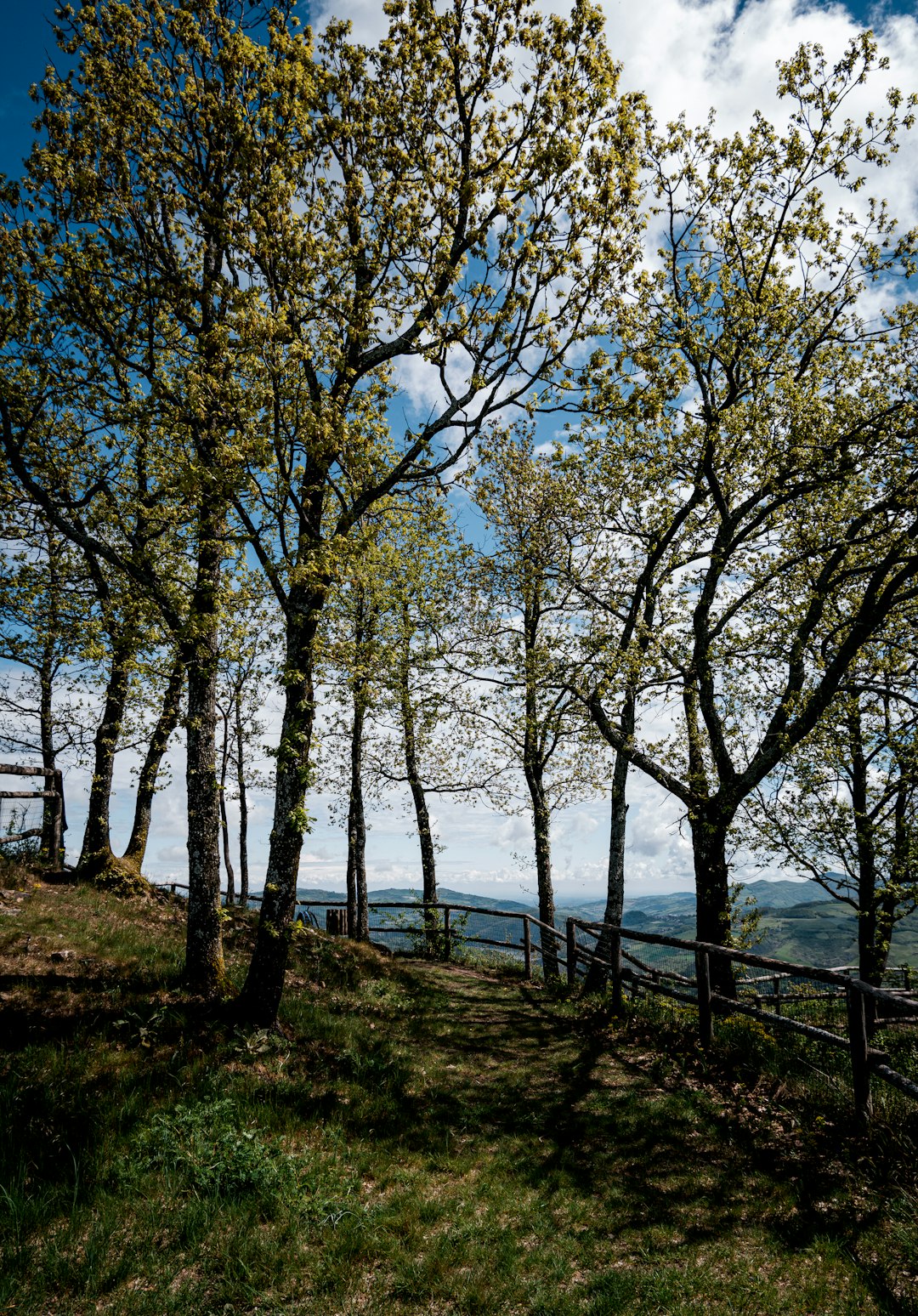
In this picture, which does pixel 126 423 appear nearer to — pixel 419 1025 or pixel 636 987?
pixel 419 1025

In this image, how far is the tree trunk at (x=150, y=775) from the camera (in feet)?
50.9

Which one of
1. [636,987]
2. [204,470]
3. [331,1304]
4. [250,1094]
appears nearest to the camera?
[331,1304]

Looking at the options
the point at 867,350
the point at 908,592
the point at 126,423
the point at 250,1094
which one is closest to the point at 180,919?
the point at 250,1094

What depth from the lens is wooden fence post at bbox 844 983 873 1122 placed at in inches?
290

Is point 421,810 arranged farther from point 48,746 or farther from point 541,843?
point 48,746

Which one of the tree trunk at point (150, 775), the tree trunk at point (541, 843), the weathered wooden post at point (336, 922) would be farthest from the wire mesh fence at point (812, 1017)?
the tree trunk at point (150, 775)

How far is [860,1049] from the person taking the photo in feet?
24.5

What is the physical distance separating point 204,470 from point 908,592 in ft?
38.8

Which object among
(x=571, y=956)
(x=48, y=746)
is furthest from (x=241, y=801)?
(x=571, y=956)

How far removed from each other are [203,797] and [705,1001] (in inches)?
338

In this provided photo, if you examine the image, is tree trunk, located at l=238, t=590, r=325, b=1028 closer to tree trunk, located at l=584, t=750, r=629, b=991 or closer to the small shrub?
the small shrub

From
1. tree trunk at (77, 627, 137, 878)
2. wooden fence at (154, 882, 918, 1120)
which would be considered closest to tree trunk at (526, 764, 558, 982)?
wooden fence at (154, 882, 918, 1120)

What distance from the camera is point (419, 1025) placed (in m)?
11.5

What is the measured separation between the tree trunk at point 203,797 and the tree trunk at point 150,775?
4.74 m
